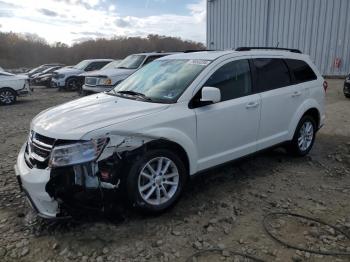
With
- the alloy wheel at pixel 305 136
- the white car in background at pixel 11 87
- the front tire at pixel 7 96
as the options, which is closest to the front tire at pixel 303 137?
the alloy wheel at pixel 305 136

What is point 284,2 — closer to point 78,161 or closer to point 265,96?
point 265,96

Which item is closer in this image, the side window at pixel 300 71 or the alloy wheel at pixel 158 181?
the alloy wheel at pixel 158 181

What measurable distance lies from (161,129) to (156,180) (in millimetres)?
533

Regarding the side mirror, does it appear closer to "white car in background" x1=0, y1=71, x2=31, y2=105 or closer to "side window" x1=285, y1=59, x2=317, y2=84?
"side window" x1=285, y1=59, x2=317, y2=84

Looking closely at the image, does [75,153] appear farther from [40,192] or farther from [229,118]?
[229,118]

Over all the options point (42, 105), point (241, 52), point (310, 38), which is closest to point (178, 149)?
point (241, 52)

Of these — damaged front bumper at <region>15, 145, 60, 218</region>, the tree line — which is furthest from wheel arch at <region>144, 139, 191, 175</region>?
the tree line

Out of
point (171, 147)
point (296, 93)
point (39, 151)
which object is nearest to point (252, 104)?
point (296, 93)

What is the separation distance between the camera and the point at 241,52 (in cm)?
453

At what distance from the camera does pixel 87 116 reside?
11.4 feet

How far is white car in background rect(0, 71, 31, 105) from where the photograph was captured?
42.7 ft

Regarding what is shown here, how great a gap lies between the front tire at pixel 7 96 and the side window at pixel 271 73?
37.3 ft

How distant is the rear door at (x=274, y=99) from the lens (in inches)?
181

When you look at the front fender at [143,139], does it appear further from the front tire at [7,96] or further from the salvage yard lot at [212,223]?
the front tire at [7,96]
